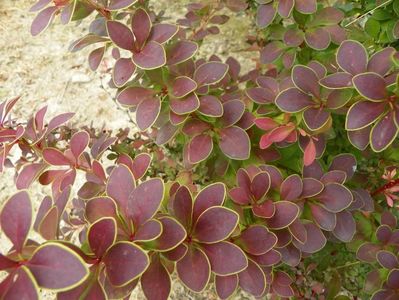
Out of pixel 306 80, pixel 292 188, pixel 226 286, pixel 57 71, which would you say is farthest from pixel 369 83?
pixel 57 71

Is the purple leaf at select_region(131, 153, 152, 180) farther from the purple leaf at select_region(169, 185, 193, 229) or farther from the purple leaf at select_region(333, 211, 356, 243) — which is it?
the purple leaf at select_region(333, 211, 356, 243)

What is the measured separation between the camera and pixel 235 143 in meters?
1.05

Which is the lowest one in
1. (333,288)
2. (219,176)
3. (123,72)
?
(333,288)

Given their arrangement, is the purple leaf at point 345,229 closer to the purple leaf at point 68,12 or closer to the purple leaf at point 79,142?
the purple leaf at point 79,142

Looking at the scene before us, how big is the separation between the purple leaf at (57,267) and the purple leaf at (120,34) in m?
0.55

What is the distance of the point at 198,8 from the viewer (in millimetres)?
1516

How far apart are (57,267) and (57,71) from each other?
2.01m

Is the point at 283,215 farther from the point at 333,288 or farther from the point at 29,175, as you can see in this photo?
the point at 29,175

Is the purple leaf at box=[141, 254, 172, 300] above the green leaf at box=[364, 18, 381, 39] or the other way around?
the other way around

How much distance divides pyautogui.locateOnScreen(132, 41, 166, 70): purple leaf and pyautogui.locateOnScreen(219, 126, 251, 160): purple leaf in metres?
0.27

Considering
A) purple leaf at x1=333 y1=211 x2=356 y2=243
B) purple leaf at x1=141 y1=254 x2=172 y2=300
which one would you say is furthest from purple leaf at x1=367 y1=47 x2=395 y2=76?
purple leaf at x1=141 y1=254 x2=172 y2=300

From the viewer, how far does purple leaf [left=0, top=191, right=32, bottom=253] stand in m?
0.55

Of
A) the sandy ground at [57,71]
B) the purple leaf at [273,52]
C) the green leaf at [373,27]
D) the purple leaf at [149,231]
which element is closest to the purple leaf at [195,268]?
the purple leaf at [149,231]

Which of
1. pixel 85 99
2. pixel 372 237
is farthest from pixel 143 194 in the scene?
pixel 85 99
